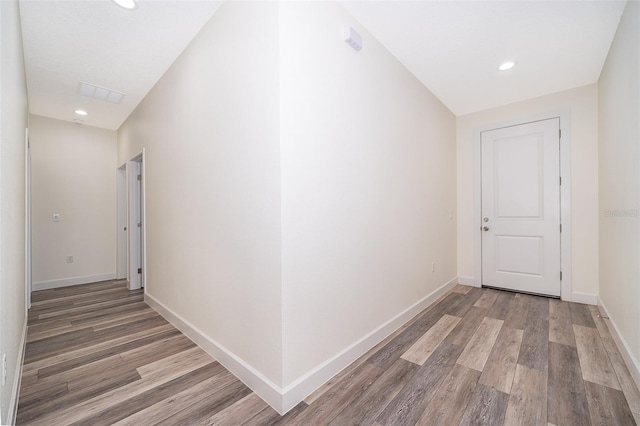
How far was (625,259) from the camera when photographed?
2.17m

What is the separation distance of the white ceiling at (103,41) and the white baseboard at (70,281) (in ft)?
9.47

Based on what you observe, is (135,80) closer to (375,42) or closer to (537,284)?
(375,42)

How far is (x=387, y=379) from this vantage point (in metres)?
1.87

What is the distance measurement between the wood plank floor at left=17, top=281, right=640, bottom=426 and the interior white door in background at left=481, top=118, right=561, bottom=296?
855 millimetres

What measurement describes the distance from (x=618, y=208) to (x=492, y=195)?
1604 mm

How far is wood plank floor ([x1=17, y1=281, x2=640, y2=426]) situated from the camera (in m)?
1.55

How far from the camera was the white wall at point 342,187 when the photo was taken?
1.67 meters

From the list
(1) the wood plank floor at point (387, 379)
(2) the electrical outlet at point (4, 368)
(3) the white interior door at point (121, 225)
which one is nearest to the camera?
(2) the electrical outlet at point (4, 368)

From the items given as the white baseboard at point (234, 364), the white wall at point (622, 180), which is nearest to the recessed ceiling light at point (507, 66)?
the white wall at point (622, 180)

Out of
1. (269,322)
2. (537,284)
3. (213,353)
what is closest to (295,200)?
(269,322)

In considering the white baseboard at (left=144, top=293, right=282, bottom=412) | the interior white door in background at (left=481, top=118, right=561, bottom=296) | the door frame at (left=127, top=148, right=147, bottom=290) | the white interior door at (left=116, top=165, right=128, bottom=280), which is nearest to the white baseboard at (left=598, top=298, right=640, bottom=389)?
the interior white door in background at (left=481, top=118, right=561, bottom=296)

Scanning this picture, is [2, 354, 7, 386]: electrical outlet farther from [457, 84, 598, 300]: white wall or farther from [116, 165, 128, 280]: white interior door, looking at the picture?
[457, 84, 598, 300]: white wall

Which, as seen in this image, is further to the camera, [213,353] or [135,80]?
[135,80]

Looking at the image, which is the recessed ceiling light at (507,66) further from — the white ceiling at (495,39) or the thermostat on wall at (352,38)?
the thermostat on wall at (352,38)
